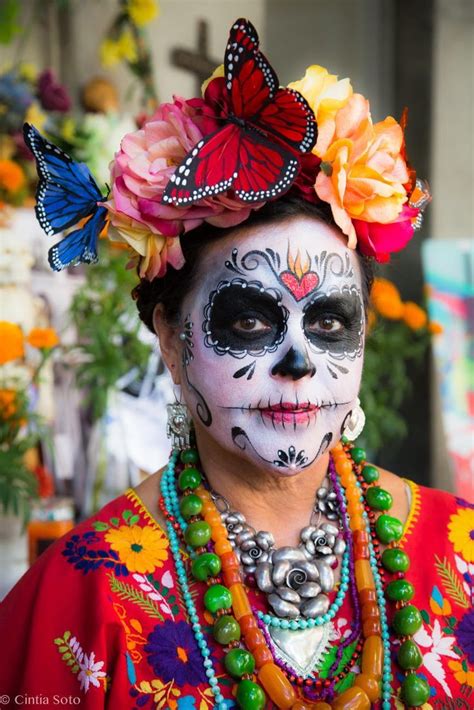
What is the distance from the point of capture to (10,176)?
10.6ft

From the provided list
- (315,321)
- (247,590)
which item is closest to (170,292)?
(315,321)

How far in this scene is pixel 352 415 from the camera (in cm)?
188

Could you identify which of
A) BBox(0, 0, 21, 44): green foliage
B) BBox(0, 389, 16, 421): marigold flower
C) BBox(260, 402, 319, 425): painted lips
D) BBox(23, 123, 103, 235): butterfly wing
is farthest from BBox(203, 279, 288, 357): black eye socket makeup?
BBox(0, 0, 21, 44): green foliage

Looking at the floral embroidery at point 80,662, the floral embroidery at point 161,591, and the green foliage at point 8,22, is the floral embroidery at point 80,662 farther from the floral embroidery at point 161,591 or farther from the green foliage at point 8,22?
the green foliage at point 8,22

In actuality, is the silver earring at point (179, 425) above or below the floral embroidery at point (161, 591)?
above

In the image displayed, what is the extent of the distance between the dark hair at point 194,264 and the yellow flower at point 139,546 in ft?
1.42

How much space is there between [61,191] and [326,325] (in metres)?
0.59

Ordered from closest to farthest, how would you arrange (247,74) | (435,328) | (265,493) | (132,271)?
1. (247,74)
2. (265,493)
3. (132,271)
4. (435,328)

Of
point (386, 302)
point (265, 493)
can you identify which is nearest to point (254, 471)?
point (265, 493)

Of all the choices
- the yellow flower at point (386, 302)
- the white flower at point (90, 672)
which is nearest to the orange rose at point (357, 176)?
the white flower at point (90, 672)

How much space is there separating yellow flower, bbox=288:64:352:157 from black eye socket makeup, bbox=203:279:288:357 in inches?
11.6

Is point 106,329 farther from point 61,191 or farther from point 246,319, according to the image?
point 246,319

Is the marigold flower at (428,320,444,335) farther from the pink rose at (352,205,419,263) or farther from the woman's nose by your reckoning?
the woman's nose

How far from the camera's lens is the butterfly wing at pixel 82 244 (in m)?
1.85
